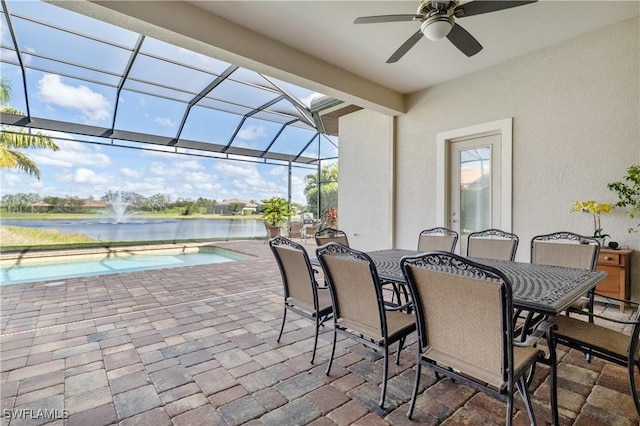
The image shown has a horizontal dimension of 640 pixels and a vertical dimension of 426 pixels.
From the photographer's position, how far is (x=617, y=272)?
313 centimetres

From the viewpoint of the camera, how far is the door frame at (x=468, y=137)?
13.5 ft

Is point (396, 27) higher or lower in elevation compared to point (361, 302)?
higher

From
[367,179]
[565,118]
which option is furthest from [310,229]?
[565,118]

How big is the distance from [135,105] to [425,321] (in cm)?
888

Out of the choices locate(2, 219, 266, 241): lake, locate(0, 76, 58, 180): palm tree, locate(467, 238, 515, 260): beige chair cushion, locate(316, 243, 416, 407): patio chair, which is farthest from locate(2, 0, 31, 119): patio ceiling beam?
locate(467, 238, 515, 260): beige chair cushion

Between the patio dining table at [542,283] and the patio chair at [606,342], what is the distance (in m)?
0.21

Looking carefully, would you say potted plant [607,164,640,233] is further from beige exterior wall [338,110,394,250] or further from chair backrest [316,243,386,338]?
chair backrest [316,243,386,338]

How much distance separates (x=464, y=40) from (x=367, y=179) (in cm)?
343

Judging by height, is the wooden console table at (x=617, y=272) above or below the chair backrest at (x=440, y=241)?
below

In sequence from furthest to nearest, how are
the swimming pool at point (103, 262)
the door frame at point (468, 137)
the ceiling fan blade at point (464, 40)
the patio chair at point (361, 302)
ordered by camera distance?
the swimming pool at point (103, 262)
the door frame at point (468, 137)
the ceiling fan blade at point (464, 40)
the patio chair at point (361, 302)

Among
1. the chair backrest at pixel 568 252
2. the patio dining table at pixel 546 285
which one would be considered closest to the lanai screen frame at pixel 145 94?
the chair backrest at pixel 568 252

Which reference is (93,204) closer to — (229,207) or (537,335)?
(229,207)

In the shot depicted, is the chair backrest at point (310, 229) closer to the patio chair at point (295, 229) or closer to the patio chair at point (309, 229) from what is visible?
the patio chair at point (309, 229)

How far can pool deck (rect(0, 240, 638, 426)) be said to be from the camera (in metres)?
1.64
